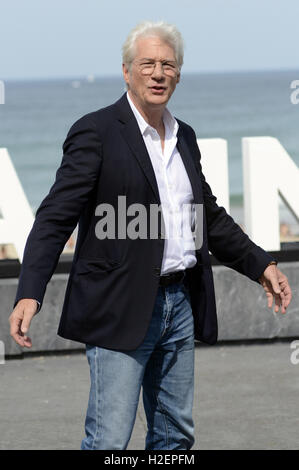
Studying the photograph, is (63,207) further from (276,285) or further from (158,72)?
(276,285)

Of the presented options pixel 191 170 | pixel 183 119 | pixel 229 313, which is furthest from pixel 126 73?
pixel 183 119

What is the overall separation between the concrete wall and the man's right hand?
3.59 m

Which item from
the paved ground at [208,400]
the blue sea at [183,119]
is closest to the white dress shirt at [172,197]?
the paved ground at [208,400]

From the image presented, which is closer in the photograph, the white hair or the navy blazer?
the navy blazer

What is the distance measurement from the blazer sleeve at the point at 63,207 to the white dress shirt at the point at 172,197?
25 cm

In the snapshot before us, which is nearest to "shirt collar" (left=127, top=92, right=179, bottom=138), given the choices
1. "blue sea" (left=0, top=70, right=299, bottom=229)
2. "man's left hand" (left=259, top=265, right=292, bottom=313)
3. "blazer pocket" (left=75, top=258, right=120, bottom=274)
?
"blazer pocket" (left=75, top=258, right=120, bottom=274)

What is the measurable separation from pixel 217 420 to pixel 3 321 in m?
2.03

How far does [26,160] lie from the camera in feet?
165

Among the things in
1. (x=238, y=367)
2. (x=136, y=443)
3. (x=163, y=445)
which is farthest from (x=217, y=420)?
(x=163, y=445)

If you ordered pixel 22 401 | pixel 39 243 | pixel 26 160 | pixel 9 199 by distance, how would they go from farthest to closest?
pixel 26 160
pixel 9 199
pixel 22 401
pixel 39 243

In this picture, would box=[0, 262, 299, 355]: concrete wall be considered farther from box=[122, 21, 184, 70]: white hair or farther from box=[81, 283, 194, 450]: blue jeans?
box=[122, 21, 184, 70]: white hair

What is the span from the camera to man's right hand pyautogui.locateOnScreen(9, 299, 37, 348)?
3.29m
